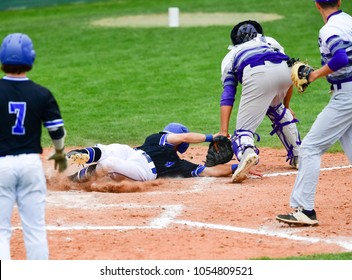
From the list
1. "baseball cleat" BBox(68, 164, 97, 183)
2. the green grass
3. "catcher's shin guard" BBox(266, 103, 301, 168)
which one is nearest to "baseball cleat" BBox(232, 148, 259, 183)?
"catcher's shin guard" BBox(266, 103, 301, 168)

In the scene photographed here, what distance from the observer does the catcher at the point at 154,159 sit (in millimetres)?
Result: 10031

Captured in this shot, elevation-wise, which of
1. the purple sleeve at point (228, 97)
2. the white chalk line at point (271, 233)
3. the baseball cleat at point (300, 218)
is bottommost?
the white chalk line at point (271, 233)

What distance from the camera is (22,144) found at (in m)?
6.54

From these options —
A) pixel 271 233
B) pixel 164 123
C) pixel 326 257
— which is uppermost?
pixel 326 257

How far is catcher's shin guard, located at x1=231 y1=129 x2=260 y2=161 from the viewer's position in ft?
33.4

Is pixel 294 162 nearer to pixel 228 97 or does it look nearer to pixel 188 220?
pixel 228 97

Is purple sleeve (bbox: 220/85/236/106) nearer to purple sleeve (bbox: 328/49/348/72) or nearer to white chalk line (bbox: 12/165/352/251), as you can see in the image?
white chalk line (bbox: 12/165/352/251)

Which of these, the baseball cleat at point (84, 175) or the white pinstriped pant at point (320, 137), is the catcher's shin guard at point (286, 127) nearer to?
the baseball cleat at point (84, 175)

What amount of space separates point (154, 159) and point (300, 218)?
2529 mm

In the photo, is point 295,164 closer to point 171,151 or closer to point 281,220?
point 171,151

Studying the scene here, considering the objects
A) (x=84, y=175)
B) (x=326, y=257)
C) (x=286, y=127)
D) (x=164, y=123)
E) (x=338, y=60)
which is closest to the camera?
(x=326, y=257)

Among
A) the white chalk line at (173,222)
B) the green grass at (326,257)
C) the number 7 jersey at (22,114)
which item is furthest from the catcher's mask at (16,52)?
the green grass at (326,257)

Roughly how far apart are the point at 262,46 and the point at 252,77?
0.42 meters

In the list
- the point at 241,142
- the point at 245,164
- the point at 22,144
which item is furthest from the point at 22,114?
the point at 241,142
